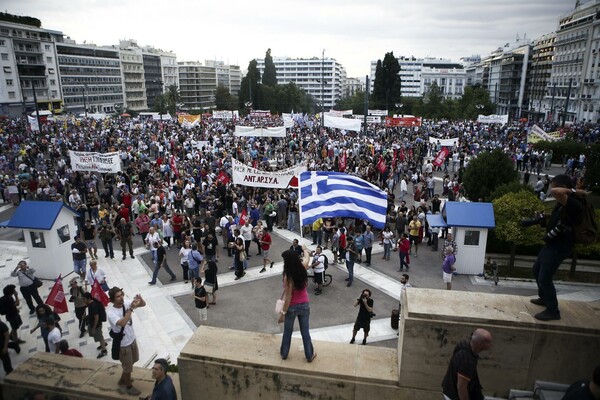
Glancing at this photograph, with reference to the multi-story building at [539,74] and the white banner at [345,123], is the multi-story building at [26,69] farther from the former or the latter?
the multi-story building at [539,74]

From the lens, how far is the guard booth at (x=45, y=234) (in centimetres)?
1331

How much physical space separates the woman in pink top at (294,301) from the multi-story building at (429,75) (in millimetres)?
164324

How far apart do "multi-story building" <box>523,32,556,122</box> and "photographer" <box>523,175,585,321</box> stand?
10313 centimetres

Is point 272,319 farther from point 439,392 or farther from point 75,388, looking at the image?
point 439,392

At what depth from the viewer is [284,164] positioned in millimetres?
30812

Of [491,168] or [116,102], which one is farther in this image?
[116,102]

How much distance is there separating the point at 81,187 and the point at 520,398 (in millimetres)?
23237

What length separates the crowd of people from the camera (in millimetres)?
9141

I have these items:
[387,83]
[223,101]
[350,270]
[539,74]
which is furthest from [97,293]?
[539,74]

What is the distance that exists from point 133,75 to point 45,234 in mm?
122855

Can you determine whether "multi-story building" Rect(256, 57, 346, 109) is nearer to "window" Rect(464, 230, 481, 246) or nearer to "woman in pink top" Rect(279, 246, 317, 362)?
"window" Rect(464, 230, 481, 246)

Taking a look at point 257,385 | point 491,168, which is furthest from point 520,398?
point 491,168

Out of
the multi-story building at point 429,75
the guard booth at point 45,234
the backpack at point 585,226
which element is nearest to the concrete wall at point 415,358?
the backpack at point 585,226

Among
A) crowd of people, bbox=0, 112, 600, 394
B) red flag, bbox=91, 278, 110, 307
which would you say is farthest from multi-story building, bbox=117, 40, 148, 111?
red flag, bbox=91, 278, 110, 307
